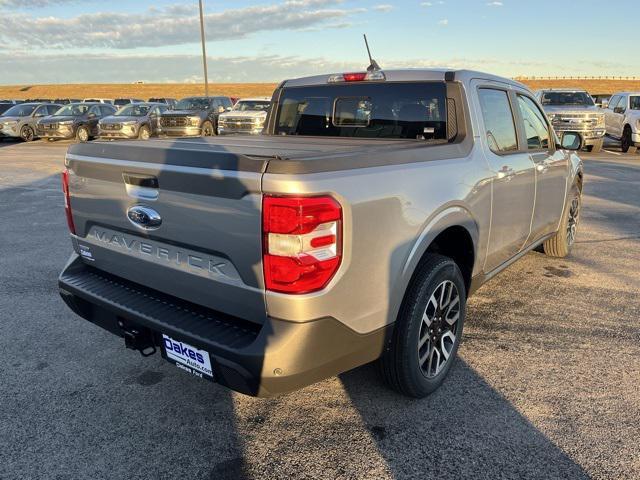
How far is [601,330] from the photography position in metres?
4.01

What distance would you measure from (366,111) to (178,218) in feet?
6.69

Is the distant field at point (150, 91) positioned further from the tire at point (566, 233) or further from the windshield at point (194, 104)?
the tire at point (566, 233)

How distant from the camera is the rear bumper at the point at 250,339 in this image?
2.20 m

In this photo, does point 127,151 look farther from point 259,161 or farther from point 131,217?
point 259,161

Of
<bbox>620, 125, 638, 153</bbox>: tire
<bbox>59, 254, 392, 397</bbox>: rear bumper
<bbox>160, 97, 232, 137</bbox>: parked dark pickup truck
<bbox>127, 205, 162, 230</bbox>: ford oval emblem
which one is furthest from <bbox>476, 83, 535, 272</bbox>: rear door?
<bbox>160, 97, 232, 137</bbox>: parked dark pickup truck

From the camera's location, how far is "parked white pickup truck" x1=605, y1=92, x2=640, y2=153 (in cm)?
1667

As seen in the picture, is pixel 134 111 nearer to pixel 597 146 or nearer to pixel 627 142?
pixel 597 146

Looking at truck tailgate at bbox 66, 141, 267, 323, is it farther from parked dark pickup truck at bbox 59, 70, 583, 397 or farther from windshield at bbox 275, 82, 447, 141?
windshield at bbox 275, 82, 447, 141

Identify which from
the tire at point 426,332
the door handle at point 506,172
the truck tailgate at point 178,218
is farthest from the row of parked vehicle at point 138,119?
the tire at point 426,332

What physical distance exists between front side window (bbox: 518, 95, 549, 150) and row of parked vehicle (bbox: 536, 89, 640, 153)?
494 inches

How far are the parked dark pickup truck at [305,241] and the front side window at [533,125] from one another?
0.57 meters

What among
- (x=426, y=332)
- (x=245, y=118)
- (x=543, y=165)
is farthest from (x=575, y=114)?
(x=426, y=332)

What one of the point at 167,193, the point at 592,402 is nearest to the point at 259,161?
the point at 167,193

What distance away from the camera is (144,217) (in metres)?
2.59
